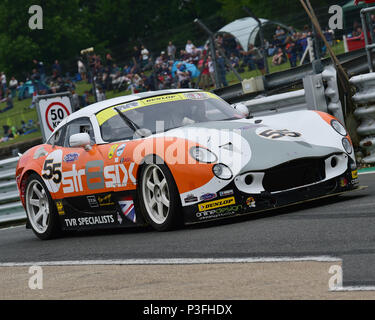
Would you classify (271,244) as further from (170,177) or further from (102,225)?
(102,225)

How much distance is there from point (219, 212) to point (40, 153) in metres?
2.95

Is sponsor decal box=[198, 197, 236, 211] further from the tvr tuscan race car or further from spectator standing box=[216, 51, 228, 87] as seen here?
spectator standing box=[216, 51, 228, 87]

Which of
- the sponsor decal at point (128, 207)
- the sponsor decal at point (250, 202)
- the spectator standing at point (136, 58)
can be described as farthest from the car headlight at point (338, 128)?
the spectator standing at point (136, 58)

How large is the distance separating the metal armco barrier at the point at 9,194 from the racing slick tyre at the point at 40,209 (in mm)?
3055

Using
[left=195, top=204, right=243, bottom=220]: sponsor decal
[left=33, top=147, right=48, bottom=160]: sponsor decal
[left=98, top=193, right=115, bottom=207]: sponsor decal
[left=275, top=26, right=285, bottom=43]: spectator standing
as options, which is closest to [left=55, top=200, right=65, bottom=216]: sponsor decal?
[left=33, top=147, right=48, bottom=160]: sponsor decal

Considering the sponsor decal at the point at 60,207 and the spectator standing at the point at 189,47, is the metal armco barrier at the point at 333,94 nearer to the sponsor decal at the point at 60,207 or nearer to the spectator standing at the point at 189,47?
the sponsor decal at the point at 60,207

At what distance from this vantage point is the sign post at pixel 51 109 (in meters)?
13.4

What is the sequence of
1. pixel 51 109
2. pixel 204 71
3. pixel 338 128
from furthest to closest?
pixel 204 71, pixel 51 109, pixel 338 128

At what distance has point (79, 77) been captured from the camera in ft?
73.1

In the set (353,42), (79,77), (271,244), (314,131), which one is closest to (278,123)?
(314,131)

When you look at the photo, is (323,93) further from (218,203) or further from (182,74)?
(182,74)

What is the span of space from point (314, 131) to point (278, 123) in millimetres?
346

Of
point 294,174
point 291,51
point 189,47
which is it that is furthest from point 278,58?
point 294,174

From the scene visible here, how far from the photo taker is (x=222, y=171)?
7.01m
